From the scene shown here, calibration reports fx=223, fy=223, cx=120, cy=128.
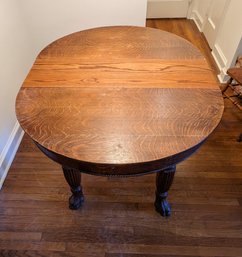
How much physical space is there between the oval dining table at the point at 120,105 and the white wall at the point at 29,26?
551 mm

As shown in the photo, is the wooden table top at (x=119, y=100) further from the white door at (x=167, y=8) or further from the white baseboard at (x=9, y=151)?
the white door at (x=167, y=8)

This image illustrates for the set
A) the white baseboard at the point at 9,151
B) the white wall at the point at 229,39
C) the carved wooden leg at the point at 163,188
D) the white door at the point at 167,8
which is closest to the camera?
the carved wooden leg at the point at 163,188

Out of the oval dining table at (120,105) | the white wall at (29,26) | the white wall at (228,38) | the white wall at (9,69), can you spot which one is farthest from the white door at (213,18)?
the white wall at (9,69)

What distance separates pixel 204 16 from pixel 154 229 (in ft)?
9.61

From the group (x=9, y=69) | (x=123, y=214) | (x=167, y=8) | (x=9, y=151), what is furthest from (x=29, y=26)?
(x=167, y=8)

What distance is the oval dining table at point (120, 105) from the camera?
75 cm

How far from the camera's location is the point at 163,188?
3.77 feet

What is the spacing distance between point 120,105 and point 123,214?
0.74 metres

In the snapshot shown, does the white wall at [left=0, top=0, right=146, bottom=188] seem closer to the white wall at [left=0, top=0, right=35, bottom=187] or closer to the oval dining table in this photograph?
the white wall at [left=0, top=0, right=35, bottom=187]

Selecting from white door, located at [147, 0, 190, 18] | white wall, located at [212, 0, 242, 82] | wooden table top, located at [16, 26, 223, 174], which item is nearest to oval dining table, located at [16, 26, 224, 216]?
wooden table top, located at [16, 26, 223, 174]

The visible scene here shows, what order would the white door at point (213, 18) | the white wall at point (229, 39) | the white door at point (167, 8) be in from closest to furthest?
the white wall at point (229, 39) → the white door at point (213, 18) → the white door at point (167, 8)

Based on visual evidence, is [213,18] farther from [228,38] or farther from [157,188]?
[157,188]

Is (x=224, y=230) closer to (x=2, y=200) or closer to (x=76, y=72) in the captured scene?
(x=76, y=72)

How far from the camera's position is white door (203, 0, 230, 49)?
2430 millimetres
